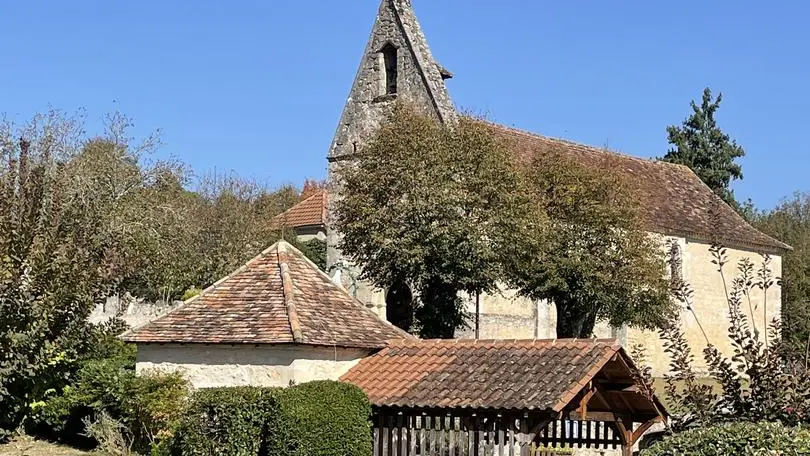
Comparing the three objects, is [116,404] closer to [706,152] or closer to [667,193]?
[667,193]

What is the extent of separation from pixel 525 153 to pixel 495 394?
76.6ft

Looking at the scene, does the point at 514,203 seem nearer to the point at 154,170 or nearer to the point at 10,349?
the point at 10,349

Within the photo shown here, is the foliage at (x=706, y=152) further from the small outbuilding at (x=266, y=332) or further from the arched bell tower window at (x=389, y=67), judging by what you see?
the small outbuilding at (x=266, y=332)

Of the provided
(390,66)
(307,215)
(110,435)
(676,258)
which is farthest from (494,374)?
(307,215)

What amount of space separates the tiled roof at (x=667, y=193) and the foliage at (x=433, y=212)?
8.50 metres

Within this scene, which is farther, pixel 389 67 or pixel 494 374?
pixel 389 67

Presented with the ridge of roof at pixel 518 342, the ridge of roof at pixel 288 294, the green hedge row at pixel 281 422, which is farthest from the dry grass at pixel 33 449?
the ridge of roof at pixel 518 342

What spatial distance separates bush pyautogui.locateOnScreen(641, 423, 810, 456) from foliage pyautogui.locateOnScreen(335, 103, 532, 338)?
15594 mm

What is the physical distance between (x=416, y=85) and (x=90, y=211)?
11445mm

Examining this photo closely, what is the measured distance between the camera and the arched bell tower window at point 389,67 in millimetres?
36281

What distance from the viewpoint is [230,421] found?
15250 mm

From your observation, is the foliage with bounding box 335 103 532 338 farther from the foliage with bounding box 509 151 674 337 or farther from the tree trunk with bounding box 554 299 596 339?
the tree trunk with bounding box 554 299 596 339

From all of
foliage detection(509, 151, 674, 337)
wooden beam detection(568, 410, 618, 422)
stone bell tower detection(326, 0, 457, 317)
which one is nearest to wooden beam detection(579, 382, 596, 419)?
wooden beam detection(568, 410, 618, 422)

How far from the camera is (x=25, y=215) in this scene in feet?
66.9
